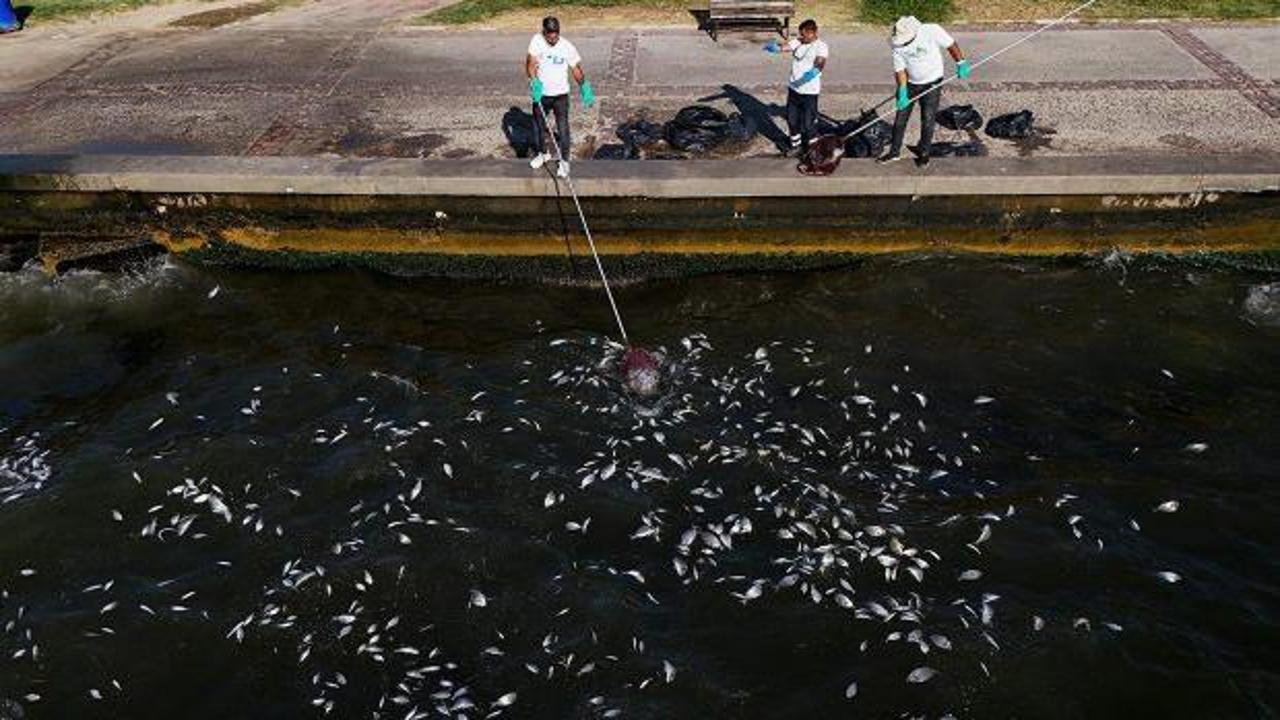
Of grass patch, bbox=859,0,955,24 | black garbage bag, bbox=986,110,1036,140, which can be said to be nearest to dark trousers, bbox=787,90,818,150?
black garbage bag, bbox=986,110,1036,140

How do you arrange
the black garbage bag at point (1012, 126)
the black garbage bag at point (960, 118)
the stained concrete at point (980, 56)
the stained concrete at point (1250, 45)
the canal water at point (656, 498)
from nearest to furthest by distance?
the canal water at point (656, 498) < the black garbage bag at point (1012, 126) < the black garbage bag at point (960, 118) < the stained concrete at point (1250, 45) < the stained concrete at point (980, 56)

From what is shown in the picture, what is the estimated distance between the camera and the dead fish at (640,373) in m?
12.4

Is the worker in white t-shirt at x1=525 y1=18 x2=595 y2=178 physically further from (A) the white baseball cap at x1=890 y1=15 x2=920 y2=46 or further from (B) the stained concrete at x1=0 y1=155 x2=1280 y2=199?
(A) the white baseball cap at x1=890 y1=15 x2=920 y2=46

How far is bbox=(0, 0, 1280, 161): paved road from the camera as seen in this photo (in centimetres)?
1609

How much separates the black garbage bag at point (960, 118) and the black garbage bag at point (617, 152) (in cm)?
482

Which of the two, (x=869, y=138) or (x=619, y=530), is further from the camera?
(x=869, y=138)

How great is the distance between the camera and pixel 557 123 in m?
14.5

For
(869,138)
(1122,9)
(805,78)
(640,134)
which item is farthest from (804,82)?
(1122,9)

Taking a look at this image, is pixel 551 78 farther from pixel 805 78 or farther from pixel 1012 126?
pixel 1012 126

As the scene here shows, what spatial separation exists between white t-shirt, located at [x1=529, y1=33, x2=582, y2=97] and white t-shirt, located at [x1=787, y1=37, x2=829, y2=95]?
3.14 metres

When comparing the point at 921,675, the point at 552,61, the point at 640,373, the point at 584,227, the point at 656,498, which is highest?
the point at 552,61

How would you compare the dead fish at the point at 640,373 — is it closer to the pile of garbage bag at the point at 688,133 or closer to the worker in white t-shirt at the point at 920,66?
the pile of garbage bag at the point at 688,133

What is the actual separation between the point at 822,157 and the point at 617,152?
3.19m

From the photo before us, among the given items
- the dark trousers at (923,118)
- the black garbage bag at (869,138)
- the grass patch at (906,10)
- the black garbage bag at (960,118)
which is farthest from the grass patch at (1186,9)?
the dark trousers at (923,118)
